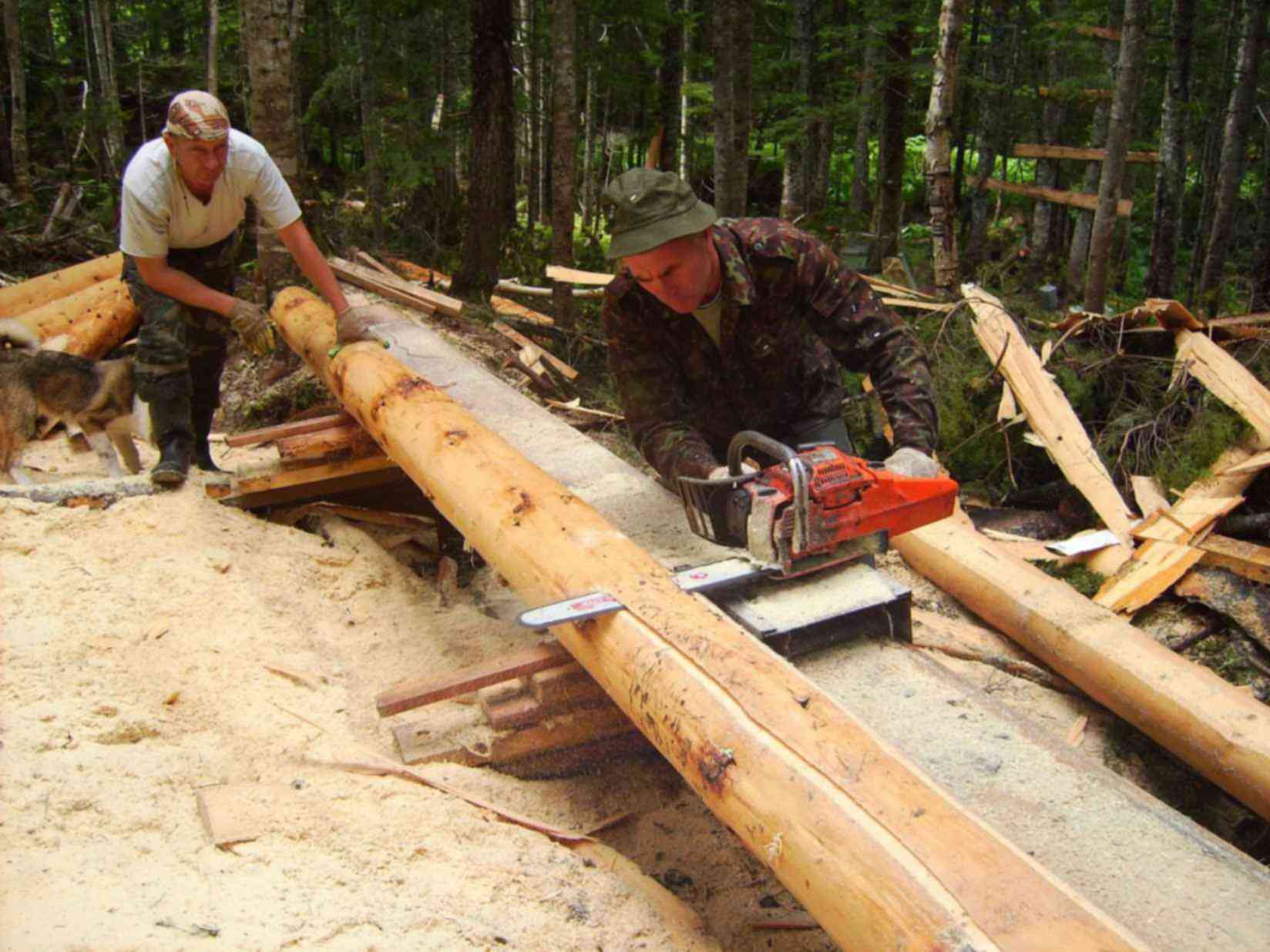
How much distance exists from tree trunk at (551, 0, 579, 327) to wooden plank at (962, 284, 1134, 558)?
3487mm

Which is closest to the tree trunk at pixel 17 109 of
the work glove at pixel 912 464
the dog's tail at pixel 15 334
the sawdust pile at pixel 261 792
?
the dog's tail at pixel 15 334

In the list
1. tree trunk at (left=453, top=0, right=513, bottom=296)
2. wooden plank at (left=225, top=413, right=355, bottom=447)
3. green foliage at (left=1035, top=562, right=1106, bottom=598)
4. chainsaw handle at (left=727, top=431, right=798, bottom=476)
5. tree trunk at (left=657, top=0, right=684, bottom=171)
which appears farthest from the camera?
tree trunk at (left=657, top=0, right=684, bottom=171)

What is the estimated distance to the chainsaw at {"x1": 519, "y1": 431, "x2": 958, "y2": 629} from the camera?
2.65 meters

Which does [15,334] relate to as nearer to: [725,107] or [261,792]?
Result: [261,792]

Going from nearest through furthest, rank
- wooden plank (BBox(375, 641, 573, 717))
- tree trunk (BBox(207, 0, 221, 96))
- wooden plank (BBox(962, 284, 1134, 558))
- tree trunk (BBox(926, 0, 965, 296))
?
wooden plank (BBox(375, 641, 573, 717)) < wooden plank (BBox(962, 284, 1134, 558)) < tree trunk (BBox(926, 0, 965, 296)) < tree trunk (BBox(207, 0, 221, 96))

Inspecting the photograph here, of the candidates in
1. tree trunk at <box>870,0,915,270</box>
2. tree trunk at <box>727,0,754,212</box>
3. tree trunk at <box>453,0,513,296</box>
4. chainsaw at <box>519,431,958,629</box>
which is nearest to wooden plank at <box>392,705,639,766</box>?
chainsaw at <box>519,431,958,629</box>

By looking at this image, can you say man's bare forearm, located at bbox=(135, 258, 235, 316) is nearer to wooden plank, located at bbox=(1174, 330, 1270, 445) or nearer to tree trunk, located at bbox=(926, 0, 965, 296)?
wooden plank, located at bbox=(1174, 330, 1270, 445)

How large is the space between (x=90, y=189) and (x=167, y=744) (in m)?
14.2

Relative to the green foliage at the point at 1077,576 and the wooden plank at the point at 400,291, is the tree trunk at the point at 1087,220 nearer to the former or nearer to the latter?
the green foliage at the point at 1077,576

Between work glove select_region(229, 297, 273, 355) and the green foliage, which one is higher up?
work glove select_region(229, 297, 273, 355)

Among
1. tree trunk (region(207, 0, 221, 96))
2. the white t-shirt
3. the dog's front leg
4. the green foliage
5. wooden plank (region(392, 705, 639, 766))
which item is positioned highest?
tree trunk (region(207, 0, 221, 96))

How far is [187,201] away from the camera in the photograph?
13.5ft

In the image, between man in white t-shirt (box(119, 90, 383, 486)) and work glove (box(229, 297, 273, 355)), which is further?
work glove (box(229, 297, 273, 355))

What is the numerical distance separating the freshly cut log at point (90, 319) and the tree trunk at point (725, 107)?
5.05m
